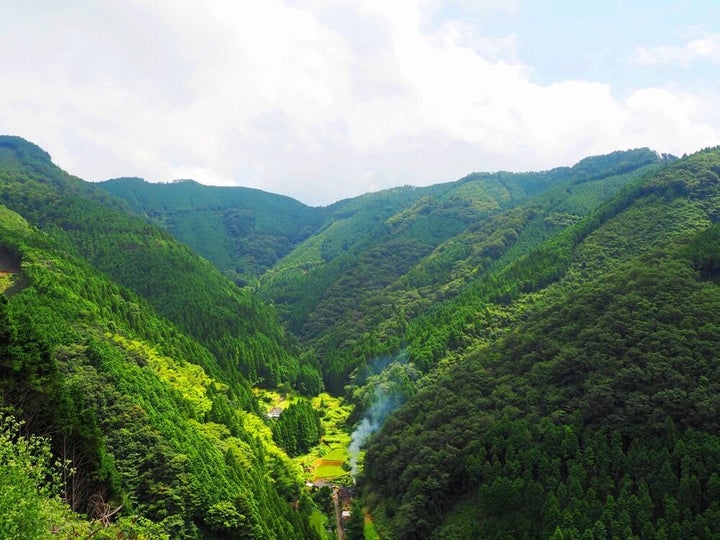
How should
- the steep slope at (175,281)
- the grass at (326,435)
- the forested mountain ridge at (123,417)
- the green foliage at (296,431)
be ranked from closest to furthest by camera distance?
1. the forested mountain ridge at (123,417)
2. the grass at (326,435)
3. the green foliage at (296,431)
4. the steep slope at (175,281)

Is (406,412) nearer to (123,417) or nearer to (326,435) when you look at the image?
(326,435)

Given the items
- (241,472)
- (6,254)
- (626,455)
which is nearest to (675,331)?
(626,455)

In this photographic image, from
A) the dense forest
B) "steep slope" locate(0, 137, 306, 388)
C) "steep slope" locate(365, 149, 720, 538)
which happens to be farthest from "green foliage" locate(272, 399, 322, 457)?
"steep slope" locate(365, 149, 720, 538)

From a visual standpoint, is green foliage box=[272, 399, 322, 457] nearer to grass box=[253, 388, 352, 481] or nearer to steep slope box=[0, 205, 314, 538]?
grass box=[253, 388, 352, 481]

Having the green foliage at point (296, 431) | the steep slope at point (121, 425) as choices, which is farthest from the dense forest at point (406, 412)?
the green foliage at point (296, 431)

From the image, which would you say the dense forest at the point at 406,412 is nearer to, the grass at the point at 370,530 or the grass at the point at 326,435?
the grass at the point at 370,530

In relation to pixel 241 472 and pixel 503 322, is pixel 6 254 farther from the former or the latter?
pixel 503 322
